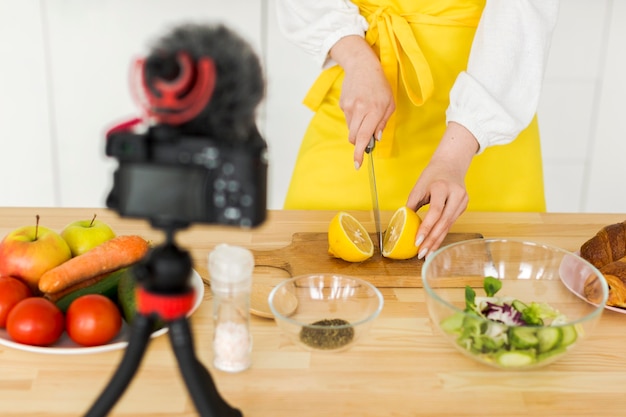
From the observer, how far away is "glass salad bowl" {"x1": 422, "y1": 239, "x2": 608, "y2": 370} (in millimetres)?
951

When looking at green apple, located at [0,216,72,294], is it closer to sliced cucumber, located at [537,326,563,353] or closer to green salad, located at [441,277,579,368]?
green salad, located at [441,277,579,368]

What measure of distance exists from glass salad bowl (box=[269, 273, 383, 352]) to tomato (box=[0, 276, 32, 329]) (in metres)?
0.35

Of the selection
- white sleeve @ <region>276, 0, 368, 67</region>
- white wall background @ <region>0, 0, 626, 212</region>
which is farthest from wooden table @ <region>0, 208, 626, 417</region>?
white wall background @ <region>0, 0, 626, 212</region>

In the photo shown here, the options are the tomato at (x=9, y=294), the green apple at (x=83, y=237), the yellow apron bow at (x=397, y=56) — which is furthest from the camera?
the yellow apron bow at (x=397, y=56)

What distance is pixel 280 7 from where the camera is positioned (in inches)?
69.9

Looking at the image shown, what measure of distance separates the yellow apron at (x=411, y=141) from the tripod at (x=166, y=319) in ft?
3.09

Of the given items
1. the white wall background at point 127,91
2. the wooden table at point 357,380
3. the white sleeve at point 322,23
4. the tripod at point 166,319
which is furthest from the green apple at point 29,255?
the white wall background at point 127,91

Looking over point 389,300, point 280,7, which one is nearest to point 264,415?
point 389,300

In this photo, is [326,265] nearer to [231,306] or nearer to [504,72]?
[231,306]

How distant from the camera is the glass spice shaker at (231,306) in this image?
942 millimetres

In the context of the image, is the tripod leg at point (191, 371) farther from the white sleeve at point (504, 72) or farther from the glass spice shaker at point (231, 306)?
the white sleeve at point (504, 72)

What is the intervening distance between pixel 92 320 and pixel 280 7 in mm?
1024

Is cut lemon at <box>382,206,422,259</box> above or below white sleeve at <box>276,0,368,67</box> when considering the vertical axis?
below

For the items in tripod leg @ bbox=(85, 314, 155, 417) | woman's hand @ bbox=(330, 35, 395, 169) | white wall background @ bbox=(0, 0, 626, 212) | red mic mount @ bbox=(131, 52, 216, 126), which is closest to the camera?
red mic mount @ bbox=(131, 52, 216, 126)
